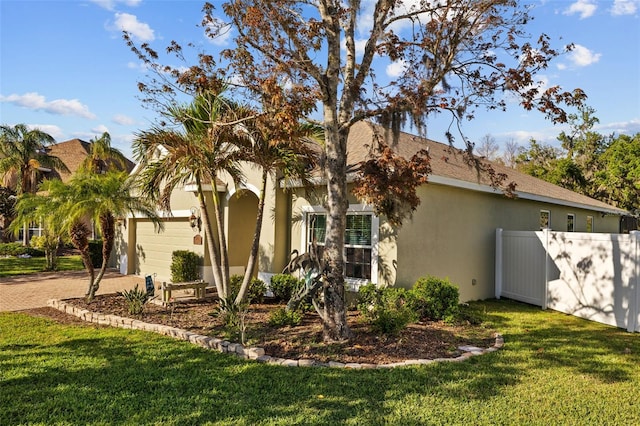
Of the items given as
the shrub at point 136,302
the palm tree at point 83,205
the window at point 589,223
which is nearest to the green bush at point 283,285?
the shrub at point 136,302

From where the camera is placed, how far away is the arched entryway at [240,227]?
501 inches

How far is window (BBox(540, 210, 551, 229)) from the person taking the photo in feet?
48.4

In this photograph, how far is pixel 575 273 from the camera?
32.1 ft

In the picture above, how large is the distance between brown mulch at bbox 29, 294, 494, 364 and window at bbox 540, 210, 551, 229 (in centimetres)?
836

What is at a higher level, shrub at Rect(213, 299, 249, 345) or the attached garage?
the attached garage

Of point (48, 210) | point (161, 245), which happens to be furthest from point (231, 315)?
point (161, 245)

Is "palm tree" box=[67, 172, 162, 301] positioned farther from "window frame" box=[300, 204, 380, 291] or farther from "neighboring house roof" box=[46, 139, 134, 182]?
"neighboring house roof" box=[46, 139, 134, 182]

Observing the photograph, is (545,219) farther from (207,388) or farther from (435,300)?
(207,388)

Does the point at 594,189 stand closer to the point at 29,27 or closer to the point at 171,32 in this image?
the point at 171,32

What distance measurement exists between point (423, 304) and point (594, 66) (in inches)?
295

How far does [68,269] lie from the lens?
61.0 feet

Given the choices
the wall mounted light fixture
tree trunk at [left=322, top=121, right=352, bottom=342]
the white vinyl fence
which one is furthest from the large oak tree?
the wall mounted light fixture

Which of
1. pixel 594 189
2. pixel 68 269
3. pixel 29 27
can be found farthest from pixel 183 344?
pixel 594 189

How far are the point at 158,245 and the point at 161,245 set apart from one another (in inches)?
9.7
